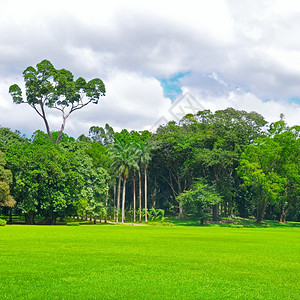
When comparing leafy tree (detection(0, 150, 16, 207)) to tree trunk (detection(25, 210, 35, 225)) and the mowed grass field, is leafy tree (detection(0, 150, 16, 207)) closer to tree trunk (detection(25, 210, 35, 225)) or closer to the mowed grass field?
tree trunk (detection(25, 210, 35, 225))

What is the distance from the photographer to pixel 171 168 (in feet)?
261

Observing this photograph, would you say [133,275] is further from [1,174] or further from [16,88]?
[16,88]

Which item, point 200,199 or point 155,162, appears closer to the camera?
point 200,199

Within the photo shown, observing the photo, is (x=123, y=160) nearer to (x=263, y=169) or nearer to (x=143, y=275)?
(x=263, y=169)

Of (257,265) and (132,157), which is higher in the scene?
(132,157)

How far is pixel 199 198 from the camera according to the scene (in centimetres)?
6600

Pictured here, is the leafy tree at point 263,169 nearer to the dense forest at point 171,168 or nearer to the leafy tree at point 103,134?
the dense forest at point 171,168

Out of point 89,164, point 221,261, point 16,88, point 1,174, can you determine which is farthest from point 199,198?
point 221,261

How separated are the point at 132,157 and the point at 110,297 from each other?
56587 mm

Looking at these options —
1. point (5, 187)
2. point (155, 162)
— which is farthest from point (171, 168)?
point (5, 187)

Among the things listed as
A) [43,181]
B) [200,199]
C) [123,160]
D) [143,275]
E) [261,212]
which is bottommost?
[261,212]

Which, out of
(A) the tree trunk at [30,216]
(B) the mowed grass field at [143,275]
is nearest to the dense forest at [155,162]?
(A) the tree trunk at [30,216]

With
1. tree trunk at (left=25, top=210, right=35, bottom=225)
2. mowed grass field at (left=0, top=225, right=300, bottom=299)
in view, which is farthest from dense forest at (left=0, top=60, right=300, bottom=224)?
mowed grass field at (left=0, top=225, right=300, bottom=299)

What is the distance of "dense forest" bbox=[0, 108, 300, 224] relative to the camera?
177 feet
